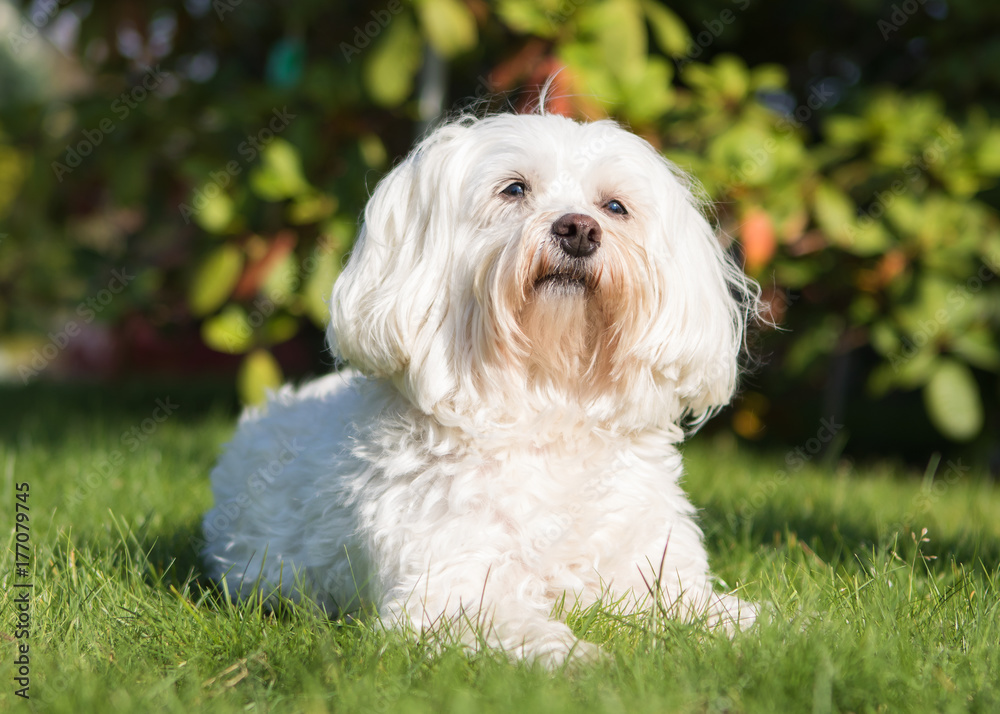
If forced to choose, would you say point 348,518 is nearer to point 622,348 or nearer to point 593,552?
point 593,552

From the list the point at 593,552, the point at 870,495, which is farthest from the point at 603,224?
the point at 870,495

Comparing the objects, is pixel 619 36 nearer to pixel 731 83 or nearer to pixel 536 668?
pixel 731 83

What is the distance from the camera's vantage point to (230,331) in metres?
4.30

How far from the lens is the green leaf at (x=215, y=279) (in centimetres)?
415

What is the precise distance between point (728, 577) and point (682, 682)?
40.3 inches

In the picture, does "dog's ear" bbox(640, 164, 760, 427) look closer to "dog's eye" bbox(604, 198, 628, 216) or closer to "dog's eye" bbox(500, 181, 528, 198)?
"dog's eye" bbox(604, 198, 628, 216)

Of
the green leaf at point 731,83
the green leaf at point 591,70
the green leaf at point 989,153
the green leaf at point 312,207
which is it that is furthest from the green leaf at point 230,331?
the green leaf at point 989,153

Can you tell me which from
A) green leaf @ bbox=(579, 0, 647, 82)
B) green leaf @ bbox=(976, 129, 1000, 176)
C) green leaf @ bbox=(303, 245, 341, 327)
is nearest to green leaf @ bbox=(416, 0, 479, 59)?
green leaf @ bbox=(579, 0, 647, 82)

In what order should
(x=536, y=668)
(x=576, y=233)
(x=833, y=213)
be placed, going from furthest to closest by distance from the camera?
(x=833, y=213)
(x=576, y=233)
(x=536, y=668)

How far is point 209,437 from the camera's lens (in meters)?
4.70

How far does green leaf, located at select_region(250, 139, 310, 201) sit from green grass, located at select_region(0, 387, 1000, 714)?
1512mm

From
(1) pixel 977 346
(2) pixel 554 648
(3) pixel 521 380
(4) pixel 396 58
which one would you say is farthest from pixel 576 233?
(1) pixel 977 346

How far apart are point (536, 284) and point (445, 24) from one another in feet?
6.27

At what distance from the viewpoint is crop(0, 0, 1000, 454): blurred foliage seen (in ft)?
12.9
